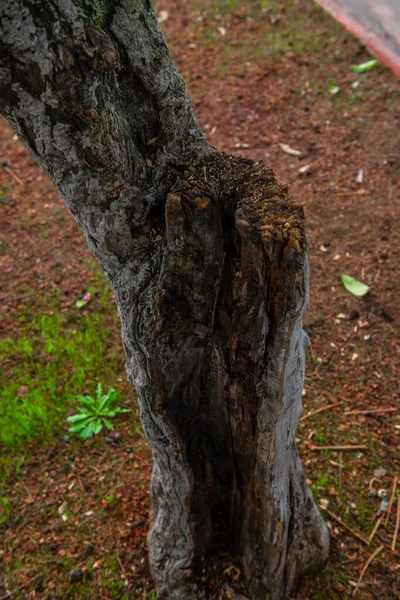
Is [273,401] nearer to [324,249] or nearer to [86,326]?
[86,326]

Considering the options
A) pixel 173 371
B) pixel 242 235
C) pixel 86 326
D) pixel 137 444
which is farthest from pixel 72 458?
pixel 242 235

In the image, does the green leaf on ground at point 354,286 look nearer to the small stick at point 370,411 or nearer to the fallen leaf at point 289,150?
the small stick at point 370,411

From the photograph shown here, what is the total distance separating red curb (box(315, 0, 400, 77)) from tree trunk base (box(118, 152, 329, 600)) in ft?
13.2

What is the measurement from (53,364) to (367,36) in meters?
4.09

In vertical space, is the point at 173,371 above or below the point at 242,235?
below

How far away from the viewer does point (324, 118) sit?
4719 millimetres

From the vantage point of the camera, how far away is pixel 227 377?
1786 millimetres

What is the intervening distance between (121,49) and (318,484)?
7.10 feet

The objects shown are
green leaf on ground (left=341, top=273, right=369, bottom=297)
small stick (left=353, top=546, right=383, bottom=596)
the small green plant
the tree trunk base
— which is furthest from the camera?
green leaf on ground (left=341, top=273, right=369, bottom=297)

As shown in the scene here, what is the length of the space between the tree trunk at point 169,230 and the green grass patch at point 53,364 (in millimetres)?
1270

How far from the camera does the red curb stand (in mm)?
→ 4977

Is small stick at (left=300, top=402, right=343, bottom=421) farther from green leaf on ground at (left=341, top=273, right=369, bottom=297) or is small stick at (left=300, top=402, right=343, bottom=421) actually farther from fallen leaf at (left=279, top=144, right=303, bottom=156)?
fallen leaf at (left=279, top=144, right=303, bottom=156)

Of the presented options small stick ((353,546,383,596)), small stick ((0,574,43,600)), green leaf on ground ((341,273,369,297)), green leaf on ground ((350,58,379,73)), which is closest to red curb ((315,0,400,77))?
green leaf on ground ((350,58,379,73))

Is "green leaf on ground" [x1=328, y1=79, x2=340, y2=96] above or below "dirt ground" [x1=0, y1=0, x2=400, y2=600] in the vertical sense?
above
